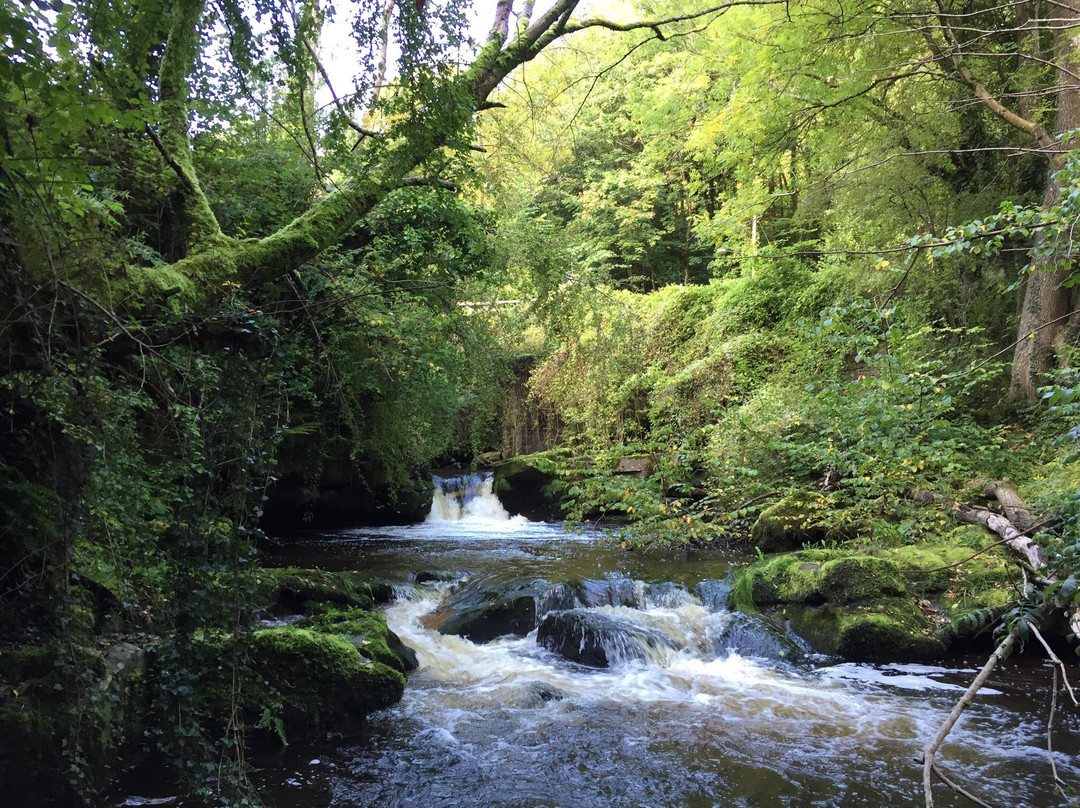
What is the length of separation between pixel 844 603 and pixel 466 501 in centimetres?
963

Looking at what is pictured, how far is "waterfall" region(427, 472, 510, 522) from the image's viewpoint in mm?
14977

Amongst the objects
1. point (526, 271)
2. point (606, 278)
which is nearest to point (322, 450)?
point (526, 271)

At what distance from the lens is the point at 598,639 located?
6.86 meters

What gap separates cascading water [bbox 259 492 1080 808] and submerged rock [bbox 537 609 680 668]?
0.7 inches

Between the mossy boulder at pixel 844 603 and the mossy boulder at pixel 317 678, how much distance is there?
463 cm

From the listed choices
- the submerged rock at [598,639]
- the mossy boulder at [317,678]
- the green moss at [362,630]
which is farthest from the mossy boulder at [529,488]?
the mossy boulder at [317,678]

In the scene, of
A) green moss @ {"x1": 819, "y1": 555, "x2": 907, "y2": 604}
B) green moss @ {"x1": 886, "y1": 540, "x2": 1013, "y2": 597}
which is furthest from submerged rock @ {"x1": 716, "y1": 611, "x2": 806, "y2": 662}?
green moss @ {"x1": 886, "y1": 540, "x2": 1013, "y2": 597}

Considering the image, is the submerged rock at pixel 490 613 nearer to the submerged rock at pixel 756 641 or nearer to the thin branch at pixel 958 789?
the submerged rock at pixel 756 641

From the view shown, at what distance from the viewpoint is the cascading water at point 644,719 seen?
425cm

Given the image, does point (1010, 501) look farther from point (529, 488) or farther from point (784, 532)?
point (529, 488)

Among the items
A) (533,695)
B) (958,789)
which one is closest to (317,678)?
(533,695)

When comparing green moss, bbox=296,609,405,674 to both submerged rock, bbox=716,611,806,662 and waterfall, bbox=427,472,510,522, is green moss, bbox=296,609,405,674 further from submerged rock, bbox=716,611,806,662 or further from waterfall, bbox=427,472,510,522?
waterfall, bbox=427,472,510,522

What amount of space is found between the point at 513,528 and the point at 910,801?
394 inches

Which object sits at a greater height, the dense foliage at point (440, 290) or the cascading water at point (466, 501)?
the dense foliage at point (440, 290)
